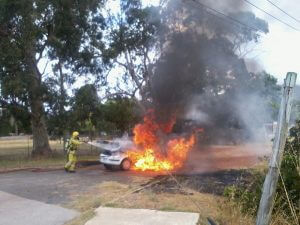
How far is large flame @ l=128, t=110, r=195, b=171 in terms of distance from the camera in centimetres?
1727

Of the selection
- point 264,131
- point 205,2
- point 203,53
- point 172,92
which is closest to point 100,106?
point 172,92

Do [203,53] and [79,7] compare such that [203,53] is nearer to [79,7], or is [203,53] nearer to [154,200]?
[79,7]

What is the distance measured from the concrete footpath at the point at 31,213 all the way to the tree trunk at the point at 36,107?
11.3m

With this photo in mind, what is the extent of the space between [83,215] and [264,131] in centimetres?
2162

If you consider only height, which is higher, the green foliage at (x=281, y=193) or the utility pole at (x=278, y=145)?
the utility pole at (x=278, y=145)

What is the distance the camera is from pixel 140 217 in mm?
8219

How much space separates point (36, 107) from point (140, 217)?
1515 centimetres

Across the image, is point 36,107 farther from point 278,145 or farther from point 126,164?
point 278,145

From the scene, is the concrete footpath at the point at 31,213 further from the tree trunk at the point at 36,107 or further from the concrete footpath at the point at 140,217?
the tree trunk at the point at 36,107

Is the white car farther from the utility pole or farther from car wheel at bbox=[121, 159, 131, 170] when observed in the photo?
the utility pole

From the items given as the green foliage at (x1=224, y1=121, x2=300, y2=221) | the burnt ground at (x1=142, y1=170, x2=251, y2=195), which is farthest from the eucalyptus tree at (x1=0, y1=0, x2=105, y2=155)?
the green foliage at (x1=224, y1=121, x2=300, y2=221)

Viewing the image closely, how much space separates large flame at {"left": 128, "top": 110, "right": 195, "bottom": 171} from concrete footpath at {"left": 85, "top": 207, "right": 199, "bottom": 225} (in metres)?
7.87

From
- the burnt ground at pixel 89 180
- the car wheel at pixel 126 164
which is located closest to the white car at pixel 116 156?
the car wheel at pixel 126 164

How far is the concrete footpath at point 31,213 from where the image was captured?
8305 mm
